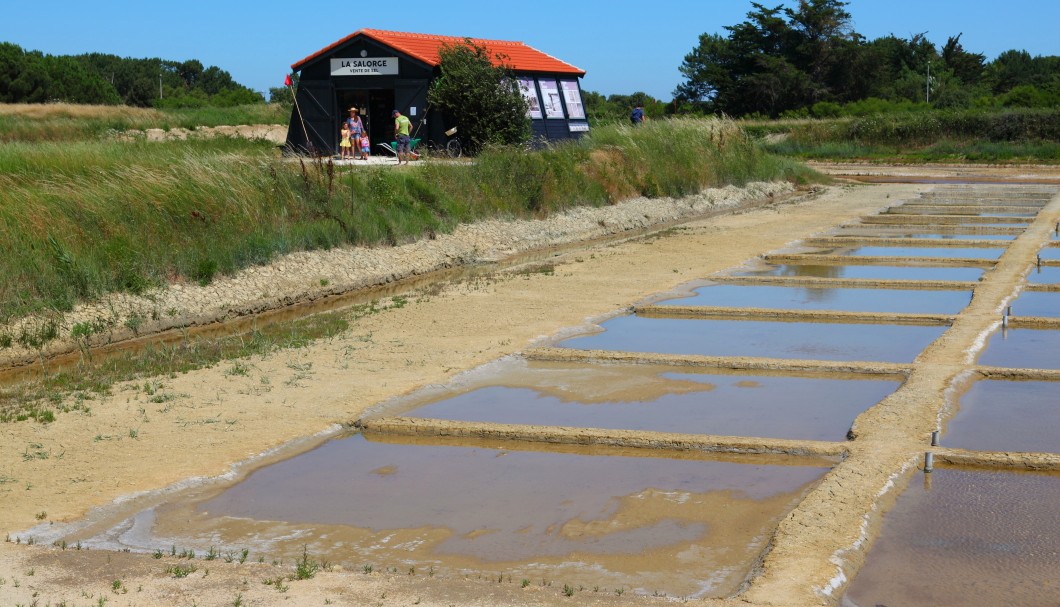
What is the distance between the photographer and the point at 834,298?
1466 cm

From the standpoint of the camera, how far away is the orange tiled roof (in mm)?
28312

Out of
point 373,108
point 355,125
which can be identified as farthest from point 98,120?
point 355,125

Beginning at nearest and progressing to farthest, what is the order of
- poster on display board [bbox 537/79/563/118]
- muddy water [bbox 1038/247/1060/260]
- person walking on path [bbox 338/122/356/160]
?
muddy water [bbox 1038/247/1060/260], person walking on path [bbox 338/122/356/160], poster on display board [bbox 537/79/563/118]

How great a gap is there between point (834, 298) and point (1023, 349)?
358 cm

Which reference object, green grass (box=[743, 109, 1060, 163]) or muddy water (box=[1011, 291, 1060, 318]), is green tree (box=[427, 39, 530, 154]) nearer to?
muddy water (box=[1011, 291, 1060, 318])

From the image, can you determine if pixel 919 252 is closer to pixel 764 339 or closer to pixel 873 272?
pixel 873 272

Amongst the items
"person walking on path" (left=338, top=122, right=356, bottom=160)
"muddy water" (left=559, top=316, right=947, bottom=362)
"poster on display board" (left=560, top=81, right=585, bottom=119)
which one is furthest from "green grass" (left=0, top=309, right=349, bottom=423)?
"poster on display board" (left=560, top=81, right=585, bottom=119)

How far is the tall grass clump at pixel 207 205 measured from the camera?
1330cm

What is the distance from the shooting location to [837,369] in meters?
10.4

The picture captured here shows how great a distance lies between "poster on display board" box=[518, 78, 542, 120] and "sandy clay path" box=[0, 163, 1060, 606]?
14.2 meters

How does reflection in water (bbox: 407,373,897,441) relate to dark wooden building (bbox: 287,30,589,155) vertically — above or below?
below

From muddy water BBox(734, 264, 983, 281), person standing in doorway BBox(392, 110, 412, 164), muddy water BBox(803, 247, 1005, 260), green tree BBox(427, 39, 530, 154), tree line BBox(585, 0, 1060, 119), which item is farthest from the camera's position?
tree line BBox(585, 0, 1060, 119)

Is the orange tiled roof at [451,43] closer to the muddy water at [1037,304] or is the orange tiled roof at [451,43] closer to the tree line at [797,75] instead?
the muddy water at [1037,304]

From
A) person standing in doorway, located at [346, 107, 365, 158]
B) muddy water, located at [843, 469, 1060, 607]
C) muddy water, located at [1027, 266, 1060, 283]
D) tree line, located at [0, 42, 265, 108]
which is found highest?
tree line, located at [0, 42, 265, 108]
